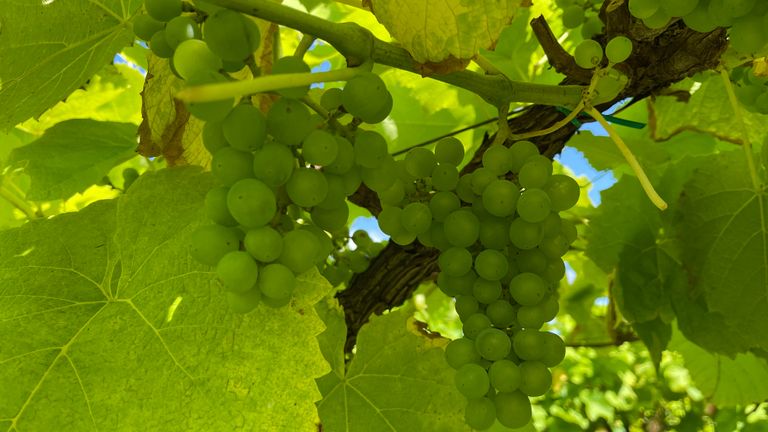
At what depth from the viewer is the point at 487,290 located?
27.4 inches

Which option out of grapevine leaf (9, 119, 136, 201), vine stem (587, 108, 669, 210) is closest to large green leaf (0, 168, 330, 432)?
vine stem (587, 108, 669, 210)

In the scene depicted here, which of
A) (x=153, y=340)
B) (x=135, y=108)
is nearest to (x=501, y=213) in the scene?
(x=153, y=340)

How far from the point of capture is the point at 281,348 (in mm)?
681

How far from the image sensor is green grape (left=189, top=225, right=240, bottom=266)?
1.75 feet

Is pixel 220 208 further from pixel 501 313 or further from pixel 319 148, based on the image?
pixel 501 313

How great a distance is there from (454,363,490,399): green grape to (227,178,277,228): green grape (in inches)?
10.8

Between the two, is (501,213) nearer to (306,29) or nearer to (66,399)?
(306,29)

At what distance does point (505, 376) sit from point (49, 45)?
62cm

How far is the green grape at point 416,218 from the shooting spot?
693 mm

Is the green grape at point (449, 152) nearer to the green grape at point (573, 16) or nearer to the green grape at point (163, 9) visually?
the green grape at point (163, 9)

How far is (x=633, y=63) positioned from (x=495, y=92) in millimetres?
235

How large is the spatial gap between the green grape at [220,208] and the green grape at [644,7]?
41 cm

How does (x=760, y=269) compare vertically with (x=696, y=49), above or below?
below

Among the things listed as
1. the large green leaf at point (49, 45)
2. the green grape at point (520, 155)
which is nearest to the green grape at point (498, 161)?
the green grape at point (520, 155)
